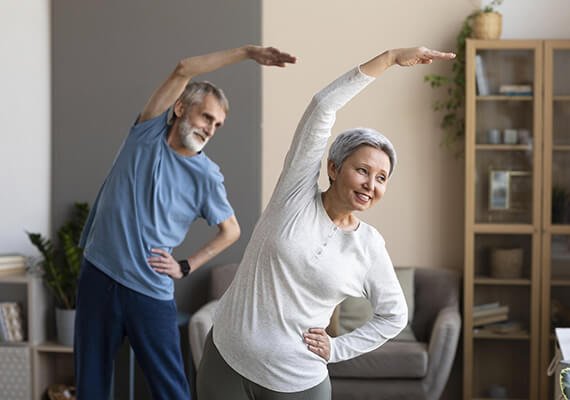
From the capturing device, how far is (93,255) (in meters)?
3.33

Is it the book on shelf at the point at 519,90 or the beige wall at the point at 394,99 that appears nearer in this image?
the book on shelf at the point at 519,90

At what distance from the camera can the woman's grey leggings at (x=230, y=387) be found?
87.8 inches

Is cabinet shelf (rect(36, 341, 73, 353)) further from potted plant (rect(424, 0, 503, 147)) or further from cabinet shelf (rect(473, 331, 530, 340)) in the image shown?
potted plant (rect(424, 0, 503, 147))

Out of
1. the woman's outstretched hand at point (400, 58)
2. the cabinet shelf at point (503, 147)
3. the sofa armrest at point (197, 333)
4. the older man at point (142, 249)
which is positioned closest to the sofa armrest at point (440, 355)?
the cabinet shelf at point (503, 147)

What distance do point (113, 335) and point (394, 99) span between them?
265cm

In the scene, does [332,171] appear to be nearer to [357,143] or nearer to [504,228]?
[357,143]

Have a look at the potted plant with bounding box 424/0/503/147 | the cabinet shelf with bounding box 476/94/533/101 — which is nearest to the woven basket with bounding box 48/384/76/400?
the potted plant with bounding box 424/0/503/147

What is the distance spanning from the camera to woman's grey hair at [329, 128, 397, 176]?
223 centimetres

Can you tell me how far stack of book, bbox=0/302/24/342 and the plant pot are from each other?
201mm

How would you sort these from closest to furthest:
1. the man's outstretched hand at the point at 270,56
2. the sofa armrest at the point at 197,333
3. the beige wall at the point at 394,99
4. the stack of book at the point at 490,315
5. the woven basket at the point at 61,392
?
the man's outstretched hand at the point at 270,56
the sofa armrest at the point at 197,333
the woven basket at the point at 61,392
the stack of book at the point at 490,315
the beige wall at the point at 394,99

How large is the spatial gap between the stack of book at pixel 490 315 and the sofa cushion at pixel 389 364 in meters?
0.50

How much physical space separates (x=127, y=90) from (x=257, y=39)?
807 mm

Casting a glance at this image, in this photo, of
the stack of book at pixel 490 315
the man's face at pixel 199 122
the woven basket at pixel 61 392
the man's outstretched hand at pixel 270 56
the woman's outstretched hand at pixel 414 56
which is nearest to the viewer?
the woman's outstretched hand at pixel 414 56

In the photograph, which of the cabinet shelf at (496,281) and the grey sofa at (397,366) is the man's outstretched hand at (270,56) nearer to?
the grey sofa at (397,366)
